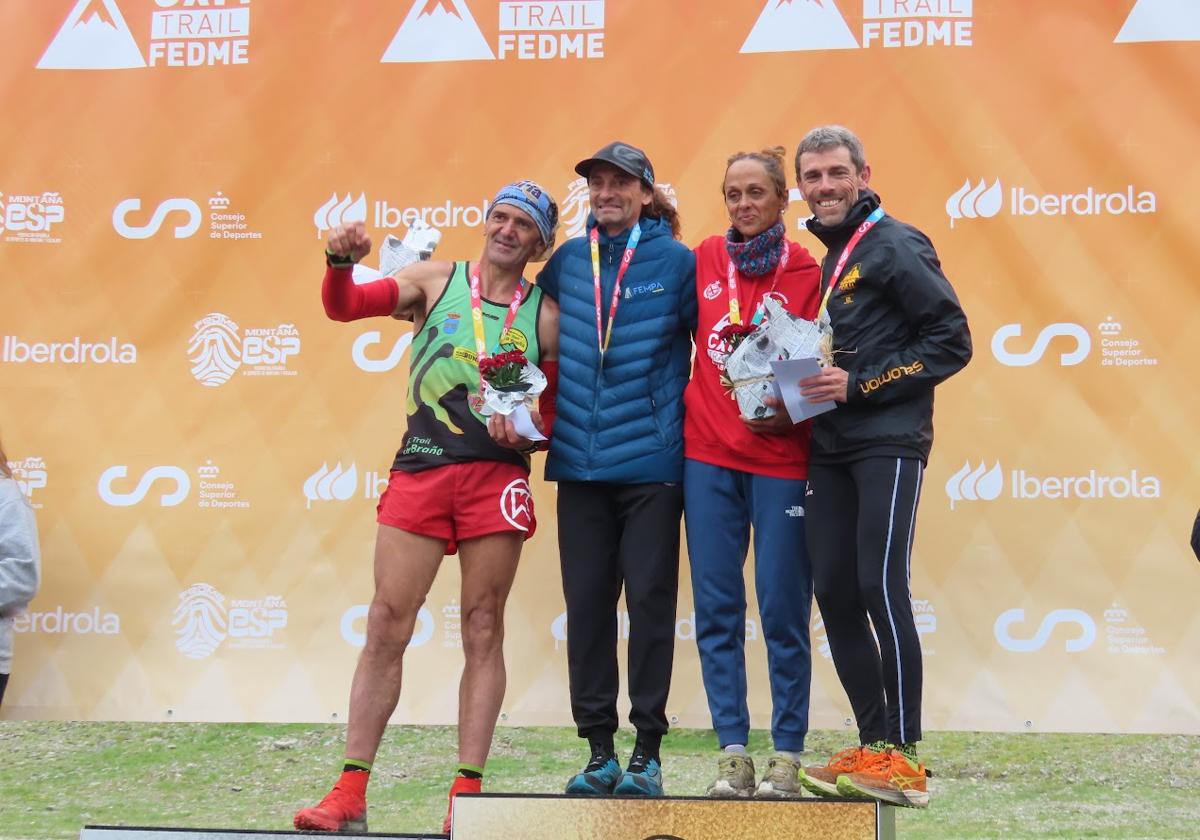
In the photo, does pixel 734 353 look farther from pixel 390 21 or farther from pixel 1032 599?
pixel 390 21

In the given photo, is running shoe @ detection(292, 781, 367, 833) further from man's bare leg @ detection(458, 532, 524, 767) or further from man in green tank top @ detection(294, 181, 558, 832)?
man's bare leg @ detection(458, 532, 524, 767)

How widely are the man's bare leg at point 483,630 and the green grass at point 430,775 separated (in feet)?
3.21

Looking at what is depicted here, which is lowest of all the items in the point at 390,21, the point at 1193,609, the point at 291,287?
the point at 1193,609

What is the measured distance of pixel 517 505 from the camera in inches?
115

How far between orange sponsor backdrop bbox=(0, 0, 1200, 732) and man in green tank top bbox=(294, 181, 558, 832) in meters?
1.00

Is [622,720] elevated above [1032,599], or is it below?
below

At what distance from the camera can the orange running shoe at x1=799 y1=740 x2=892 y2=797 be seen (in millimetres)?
2527

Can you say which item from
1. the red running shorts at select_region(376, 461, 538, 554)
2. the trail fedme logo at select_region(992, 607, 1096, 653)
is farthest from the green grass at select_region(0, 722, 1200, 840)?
the red running shorts at select_region(376, 461, 538, 554)

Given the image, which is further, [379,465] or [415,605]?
[379,465]

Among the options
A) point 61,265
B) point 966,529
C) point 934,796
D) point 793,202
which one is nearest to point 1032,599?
point 966,529

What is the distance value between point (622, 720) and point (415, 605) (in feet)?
5.03

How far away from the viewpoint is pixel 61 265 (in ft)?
13.4

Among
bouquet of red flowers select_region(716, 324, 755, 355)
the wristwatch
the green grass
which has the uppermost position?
the wristwatch

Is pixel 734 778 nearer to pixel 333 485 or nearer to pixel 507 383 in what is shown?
pixel 507 383
